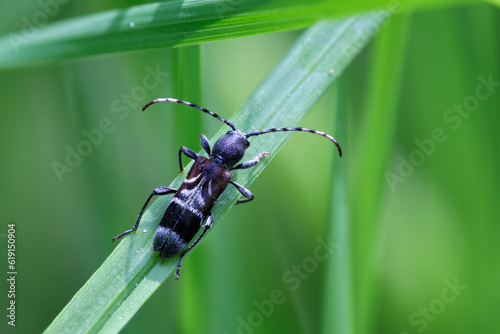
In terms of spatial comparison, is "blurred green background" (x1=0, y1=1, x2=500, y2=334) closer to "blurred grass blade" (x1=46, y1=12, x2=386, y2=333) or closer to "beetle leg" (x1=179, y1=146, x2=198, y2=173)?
"beetle leg" (x1=179, y1=146, x2=198, y2=173)

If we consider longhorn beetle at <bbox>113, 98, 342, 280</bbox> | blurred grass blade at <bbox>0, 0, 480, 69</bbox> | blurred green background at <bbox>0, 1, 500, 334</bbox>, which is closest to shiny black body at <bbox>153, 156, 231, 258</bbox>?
longhorn beetle at <bbox>113, 98, 342, 280</bbox>

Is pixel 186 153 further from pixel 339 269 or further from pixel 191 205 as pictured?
pixel 339 269

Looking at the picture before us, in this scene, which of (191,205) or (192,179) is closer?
(191,205)

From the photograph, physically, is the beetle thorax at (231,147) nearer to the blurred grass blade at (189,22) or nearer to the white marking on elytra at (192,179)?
the white marking on elytra at (192,179)

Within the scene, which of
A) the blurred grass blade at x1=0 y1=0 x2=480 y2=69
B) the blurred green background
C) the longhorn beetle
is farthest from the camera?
the blurred green background

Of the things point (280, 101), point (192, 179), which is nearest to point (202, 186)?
point (192, 179)
